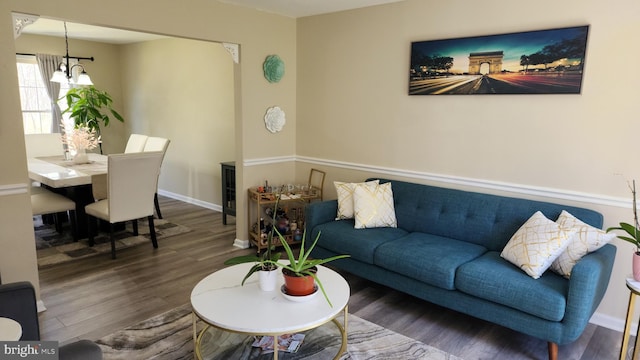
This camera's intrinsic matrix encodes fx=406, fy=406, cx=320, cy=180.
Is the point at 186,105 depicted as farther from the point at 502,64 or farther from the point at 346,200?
the point at 502,64

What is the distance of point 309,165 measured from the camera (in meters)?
4.42

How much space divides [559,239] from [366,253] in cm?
123

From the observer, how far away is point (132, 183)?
148 inches

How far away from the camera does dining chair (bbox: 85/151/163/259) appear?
3613mm

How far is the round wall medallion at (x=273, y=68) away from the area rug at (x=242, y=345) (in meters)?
2.45

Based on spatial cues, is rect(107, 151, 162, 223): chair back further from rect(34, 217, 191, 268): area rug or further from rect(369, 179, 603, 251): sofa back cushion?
rect(369, 179, 603, 251): sofa back cushion

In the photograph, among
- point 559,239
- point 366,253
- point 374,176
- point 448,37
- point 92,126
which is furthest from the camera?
point 92,126

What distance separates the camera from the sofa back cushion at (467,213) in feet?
9.25

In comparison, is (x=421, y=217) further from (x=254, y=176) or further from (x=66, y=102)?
(x=66, y=102)

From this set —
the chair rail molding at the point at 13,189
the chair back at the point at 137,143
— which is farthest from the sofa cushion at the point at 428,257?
the chair back at the point at 137,143

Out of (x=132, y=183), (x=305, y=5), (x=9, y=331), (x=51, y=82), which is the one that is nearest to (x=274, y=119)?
(x=305, y=5)

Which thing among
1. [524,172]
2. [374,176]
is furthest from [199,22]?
[524,172]

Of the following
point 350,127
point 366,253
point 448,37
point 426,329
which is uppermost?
point 448,37

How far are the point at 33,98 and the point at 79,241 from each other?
290cm
